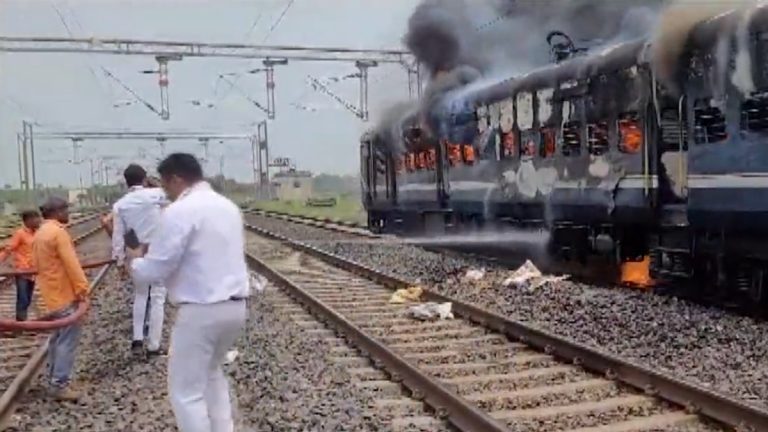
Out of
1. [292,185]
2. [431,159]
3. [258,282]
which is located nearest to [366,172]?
[431,159]

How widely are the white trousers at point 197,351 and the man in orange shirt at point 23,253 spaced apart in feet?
18.8

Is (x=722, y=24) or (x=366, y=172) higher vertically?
(x=722, y=24)

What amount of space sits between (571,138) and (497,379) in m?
7.06

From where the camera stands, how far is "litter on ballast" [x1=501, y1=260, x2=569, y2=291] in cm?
1415

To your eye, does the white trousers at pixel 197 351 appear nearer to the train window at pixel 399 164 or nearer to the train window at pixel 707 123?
the train window at pixel 707 123

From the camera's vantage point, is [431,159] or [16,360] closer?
[16,360]

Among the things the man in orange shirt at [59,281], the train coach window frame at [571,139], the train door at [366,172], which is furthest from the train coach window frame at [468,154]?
the man in orange shirt at [59,281]

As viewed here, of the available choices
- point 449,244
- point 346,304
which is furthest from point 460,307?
point 449,244

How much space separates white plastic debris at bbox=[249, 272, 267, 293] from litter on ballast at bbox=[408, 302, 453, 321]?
413cm

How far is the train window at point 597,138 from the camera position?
13.7 metres

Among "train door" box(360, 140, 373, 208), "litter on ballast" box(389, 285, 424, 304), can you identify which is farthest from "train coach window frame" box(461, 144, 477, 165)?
"train door" box(360, 140, 373, 208)

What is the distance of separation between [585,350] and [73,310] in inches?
159

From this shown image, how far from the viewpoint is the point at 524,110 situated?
53.3 ft

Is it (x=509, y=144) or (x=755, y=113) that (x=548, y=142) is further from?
(x=755, y=113)
